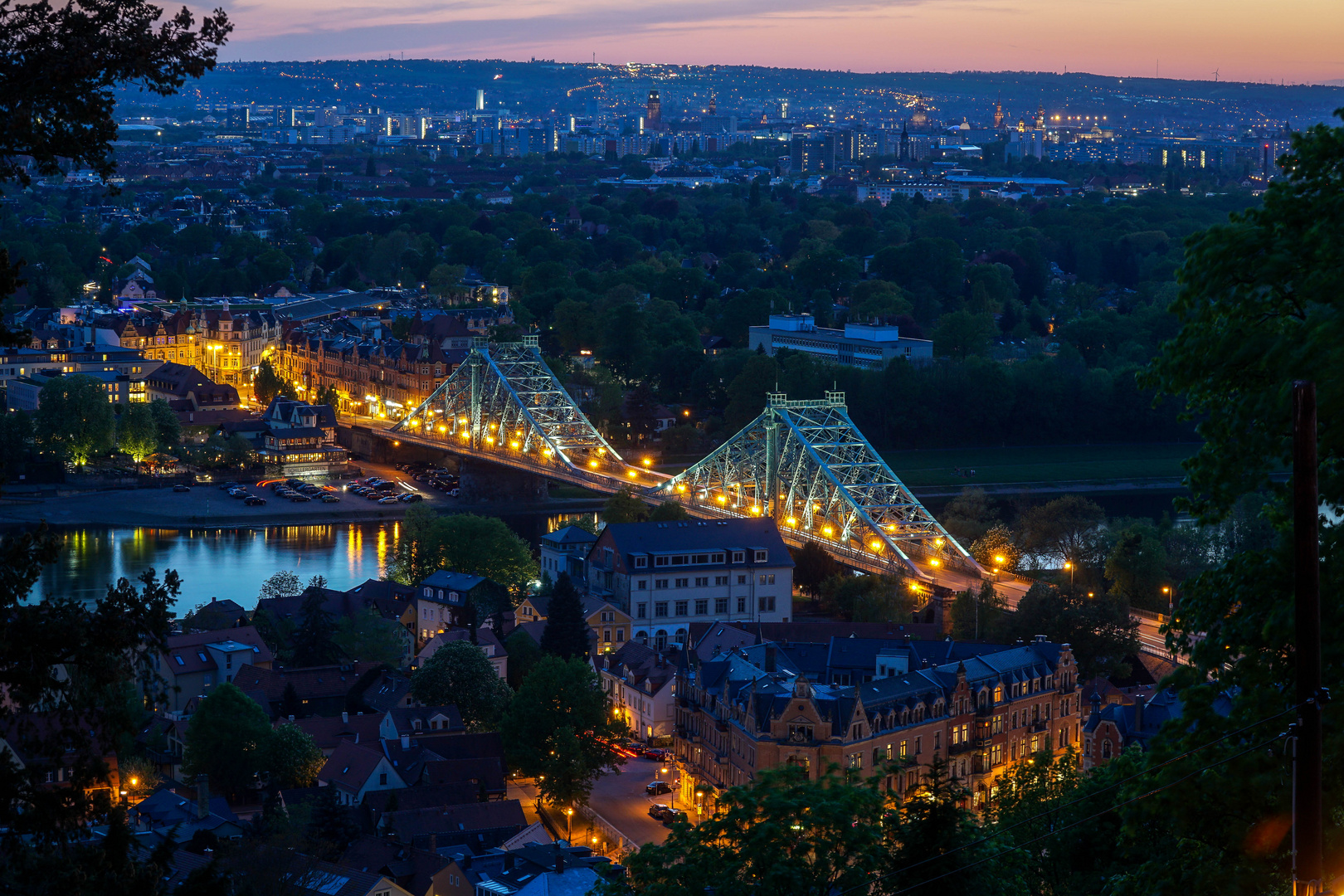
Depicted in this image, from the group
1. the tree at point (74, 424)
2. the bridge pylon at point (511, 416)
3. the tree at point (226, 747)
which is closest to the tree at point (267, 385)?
the bridge pylon at point (511, 416)

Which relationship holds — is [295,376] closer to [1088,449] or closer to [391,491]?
[391,491]

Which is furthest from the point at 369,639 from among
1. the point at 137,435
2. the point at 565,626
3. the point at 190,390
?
the point at 190,390

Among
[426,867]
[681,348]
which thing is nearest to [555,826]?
[426,867]

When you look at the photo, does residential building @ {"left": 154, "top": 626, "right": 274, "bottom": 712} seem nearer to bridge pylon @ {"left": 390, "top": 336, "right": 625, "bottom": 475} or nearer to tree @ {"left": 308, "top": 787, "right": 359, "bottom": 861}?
tree @ {"left": 308, "top": 787, "right": 359, "bottom": 861}

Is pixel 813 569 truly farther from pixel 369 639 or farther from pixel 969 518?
pixel 369 639

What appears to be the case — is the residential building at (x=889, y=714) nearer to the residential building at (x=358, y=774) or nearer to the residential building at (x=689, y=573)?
the residential building at (x=358, y=774)
